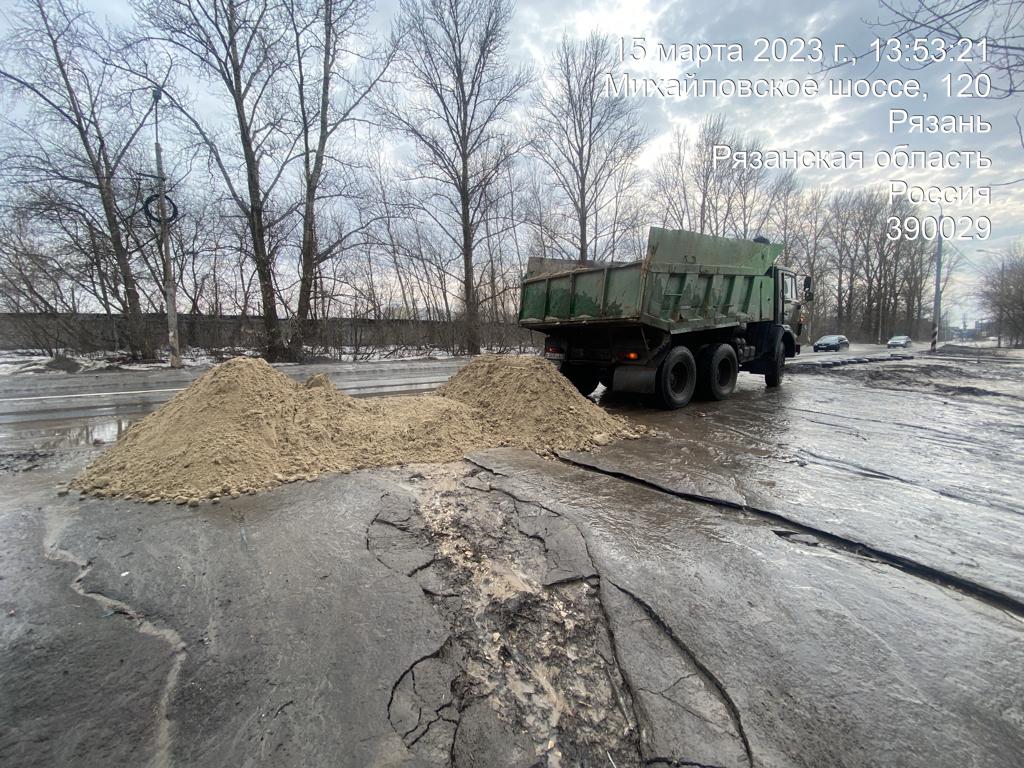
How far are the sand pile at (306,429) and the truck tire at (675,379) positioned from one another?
1.63m

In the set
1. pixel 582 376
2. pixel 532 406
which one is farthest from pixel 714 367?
pixel 532 406

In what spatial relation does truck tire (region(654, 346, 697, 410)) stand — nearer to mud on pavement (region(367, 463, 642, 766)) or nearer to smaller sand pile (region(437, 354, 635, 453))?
smaller sand pile (region(437, 354, 635, 453))

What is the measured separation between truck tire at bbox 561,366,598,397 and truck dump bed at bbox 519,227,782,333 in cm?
95

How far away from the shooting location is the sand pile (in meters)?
3.78

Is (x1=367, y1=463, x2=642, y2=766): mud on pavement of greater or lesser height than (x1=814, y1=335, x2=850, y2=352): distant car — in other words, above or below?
below

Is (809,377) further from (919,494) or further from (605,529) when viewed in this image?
(605,529)

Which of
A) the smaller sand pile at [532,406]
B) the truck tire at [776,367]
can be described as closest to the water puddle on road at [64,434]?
the smaller sand pile at [532,406]

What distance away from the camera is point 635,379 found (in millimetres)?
7266

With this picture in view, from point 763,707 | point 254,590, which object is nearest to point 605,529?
point 763,707

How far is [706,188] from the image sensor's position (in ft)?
102

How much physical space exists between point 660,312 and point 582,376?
2.12m

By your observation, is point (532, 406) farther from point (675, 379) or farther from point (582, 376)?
point (675, 379)

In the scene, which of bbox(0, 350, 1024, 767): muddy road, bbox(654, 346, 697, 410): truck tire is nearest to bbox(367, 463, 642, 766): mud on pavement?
bbox(0, 350, 1024, 767): muddy road

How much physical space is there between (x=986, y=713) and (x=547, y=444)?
152 inches
